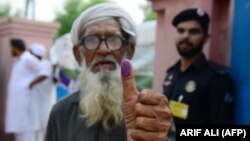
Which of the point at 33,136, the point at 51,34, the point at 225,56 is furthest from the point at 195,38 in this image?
the point at 51,34

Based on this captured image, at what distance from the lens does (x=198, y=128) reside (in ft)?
7.01

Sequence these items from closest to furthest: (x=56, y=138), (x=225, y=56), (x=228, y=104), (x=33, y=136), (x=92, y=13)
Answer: (x=56, y=138)
(x=92, y=13)
(x=228, y=104)
(x=225, y=56)
(x=33, y=136)

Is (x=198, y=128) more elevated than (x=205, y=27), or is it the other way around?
(x=205, y=27)

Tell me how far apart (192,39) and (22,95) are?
132 inches

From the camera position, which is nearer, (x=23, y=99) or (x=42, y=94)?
(x=23, y=99)

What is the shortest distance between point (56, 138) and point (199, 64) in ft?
5.47

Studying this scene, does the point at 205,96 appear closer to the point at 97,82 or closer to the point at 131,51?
the point at 131,51

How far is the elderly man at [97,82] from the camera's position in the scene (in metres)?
2.62

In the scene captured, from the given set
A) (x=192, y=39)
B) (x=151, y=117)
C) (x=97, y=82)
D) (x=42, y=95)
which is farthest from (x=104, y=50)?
(x=42, y=95)

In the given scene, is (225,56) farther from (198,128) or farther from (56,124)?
(198,128)

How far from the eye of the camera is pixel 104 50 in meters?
2.81

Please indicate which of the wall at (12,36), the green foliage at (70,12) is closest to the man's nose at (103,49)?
the wall at (12,36)

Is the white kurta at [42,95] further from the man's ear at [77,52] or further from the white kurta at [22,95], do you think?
the man's ear at [77,52]

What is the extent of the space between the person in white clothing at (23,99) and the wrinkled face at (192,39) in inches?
124
